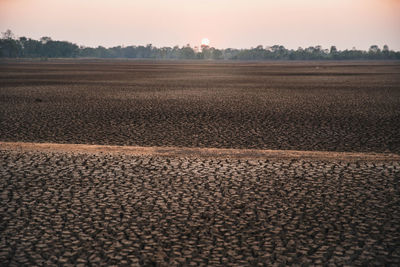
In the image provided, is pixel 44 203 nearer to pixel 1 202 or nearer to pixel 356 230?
pixel 1 202

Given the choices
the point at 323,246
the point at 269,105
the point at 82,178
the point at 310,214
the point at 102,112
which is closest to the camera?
the point at 323,246

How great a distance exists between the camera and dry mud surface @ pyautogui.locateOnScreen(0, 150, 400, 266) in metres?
3.93

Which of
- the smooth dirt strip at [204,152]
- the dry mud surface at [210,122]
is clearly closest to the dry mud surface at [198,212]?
the smooth dirt strip at [204,152]

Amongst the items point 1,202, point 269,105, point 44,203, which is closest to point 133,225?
point 44,203

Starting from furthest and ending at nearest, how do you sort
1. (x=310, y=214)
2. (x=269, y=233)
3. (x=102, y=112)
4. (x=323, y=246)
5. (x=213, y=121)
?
(x=102, y=112), (x=213, y=121), (x=310, y=214), (x=269, y=233), (x=323, y=246)

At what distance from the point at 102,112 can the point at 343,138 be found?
27.2 feet

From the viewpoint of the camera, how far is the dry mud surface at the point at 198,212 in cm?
393

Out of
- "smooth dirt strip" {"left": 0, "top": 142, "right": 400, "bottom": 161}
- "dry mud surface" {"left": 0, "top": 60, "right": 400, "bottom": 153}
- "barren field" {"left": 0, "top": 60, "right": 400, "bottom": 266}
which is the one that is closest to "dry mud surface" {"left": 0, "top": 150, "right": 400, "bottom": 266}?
"barren field" {"left": 0, "top": 60, "right": 400, "bottom": 266}

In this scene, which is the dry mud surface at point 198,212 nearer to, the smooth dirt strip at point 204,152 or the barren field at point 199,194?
the barren field at point 199,194

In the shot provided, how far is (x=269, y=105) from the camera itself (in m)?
17.0

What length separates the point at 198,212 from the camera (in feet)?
16.4

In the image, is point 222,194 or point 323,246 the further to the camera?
point 222,194

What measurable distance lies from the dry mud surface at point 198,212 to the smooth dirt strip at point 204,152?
1.28ft

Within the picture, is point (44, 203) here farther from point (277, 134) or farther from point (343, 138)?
point (343, 138)
